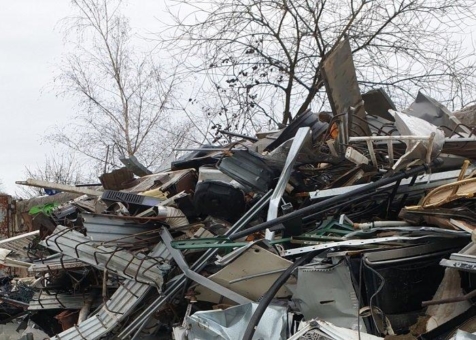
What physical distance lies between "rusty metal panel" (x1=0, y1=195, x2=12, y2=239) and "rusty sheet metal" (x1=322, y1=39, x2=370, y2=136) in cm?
772

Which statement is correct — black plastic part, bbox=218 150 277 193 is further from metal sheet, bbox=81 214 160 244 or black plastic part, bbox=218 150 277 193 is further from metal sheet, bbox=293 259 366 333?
metal sheet, bbox=293 259 366 333

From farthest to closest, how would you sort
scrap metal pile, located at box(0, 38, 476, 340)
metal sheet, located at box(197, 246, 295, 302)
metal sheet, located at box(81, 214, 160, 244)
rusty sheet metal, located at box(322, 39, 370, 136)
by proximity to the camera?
rusty sheet metal, located at box(322, 39, 370, 136) < metal sheet, located at box(81, 214, 160, 244) < metal sheet, located at box(197, 246, 295, 302) < scrap metal pile, located at box(0, 38, 476, 340)

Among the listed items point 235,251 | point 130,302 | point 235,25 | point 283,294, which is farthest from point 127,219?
point 235,25

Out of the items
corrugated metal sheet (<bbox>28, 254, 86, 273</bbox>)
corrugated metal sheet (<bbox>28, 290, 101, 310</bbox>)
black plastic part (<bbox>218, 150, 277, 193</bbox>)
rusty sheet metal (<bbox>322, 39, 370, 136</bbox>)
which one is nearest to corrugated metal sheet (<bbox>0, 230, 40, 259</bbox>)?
corrugated metal sheet (<bbox>28, 254, 86, 273</bbox>)

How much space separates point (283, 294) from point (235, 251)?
0.48 m

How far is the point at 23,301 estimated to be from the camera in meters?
7.16

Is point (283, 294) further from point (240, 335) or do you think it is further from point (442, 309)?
point (442, 309)

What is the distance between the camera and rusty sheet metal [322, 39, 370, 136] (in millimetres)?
5598

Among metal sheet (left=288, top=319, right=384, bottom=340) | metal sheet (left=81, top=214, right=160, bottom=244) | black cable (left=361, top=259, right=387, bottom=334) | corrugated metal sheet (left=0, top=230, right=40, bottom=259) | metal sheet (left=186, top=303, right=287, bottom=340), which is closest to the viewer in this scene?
metal sheet (left=288, top=319, right=384, bottom=340)

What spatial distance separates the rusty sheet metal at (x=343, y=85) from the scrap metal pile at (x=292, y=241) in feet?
0.07

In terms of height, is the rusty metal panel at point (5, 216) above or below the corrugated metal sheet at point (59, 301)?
above

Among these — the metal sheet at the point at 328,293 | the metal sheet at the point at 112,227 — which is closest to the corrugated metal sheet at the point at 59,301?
the metal sheet at the point at 112,227

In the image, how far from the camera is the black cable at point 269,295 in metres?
3.71

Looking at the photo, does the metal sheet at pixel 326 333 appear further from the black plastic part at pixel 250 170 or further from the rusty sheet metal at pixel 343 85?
the rusty sheet metal at pixel 343 85
